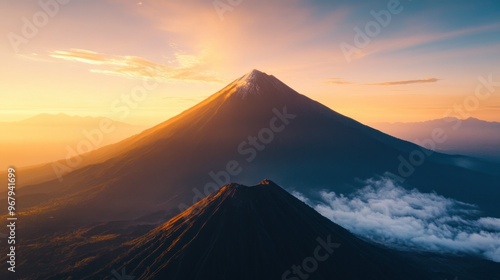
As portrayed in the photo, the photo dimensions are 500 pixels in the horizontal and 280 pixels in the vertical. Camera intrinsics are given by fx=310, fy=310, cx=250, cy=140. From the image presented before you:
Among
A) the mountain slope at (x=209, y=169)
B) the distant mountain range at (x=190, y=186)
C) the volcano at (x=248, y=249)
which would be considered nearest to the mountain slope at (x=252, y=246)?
the volcano at (x=248, y=249)

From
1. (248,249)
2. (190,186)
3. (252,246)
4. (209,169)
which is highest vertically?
(209,169)

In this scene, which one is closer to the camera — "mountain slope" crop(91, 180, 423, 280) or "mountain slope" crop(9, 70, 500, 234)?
"mountain slope" crop(91, 180, 423, 280)

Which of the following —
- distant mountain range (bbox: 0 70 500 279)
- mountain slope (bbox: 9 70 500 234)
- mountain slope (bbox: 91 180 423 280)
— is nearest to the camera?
mountain slope (bbox: 91 180 423 280)

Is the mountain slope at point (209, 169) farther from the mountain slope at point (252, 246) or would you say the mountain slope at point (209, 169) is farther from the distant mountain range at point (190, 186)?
the mountain slope at point (252, 246)

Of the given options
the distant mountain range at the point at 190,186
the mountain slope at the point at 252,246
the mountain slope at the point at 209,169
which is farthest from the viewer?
the mountain slope at the point at 209,169

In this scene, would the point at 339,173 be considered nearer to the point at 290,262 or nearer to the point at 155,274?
the point at 290,262

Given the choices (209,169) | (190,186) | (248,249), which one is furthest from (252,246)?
(209,169)

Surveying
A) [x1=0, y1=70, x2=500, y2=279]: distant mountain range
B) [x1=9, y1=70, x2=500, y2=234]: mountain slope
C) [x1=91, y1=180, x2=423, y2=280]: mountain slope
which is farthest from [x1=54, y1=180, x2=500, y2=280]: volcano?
[x1=9, y1=70, x2=500, y2=234]: mountain slope

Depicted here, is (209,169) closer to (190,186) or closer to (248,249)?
(190,186)

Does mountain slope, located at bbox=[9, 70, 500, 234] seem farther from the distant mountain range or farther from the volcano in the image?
the volcano
